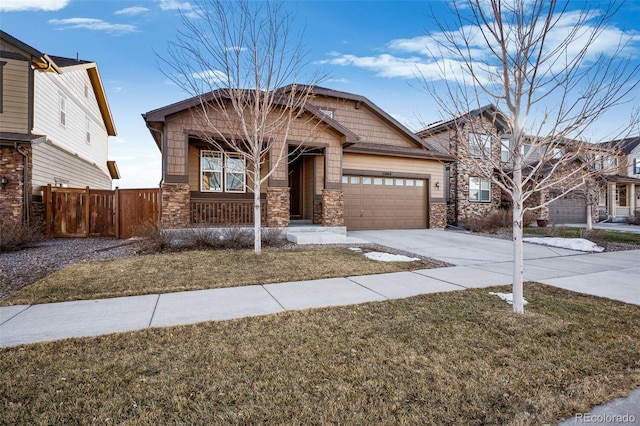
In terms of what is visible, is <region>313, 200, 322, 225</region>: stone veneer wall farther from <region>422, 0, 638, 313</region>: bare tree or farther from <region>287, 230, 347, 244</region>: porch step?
<region>422, 0, 638, 313</region>: bare tree

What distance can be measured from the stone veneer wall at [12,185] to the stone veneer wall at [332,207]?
10.3 metres

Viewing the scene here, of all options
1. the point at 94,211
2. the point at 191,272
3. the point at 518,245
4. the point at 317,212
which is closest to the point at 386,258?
the point at 518,245

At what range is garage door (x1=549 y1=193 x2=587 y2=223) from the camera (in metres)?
22.3

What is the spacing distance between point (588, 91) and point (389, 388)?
407 centimetres

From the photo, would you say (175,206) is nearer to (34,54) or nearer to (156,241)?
(156,241)

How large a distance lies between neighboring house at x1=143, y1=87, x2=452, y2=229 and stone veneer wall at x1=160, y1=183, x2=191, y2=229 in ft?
0.10

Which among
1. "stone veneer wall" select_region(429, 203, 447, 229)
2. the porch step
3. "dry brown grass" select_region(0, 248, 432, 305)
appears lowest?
"dry brown grass" select_region(0, 248, 432, 305)

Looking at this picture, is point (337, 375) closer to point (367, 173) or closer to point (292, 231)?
point (292, 231)

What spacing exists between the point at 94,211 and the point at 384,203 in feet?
38.8

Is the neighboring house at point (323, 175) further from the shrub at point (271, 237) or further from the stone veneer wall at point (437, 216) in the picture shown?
the shrub at point (271, 237)

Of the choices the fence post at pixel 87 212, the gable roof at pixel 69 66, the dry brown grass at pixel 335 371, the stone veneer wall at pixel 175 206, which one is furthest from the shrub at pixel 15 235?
the dry brown grass at pixel 335 371

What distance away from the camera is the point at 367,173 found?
14852mm

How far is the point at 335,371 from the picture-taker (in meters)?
2.70

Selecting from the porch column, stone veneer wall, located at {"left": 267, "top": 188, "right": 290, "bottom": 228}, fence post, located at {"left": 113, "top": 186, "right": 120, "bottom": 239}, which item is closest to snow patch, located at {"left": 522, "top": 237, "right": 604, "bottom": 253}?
stone veneer wall, located at {"left": 267, "top": 188, "right": 290, "bottom": 228}
